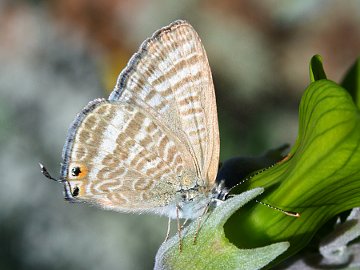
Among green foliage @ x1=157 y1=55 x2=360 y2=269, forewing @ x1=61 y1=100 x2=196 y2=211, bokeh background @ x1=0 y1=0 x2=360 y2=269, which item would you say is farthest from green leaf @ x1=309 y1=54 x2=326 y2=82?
bokeh background @ x1=0 y1=0 x2=360 y2=269

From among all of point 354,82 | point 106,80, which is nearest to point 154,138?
point 354,82

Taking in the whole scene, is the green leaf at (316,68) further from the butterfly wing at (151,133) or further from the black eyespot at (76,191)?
the black eyespot at (76,191)

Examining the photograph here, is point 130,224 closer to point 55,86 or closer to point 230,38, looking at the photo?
point 55,86

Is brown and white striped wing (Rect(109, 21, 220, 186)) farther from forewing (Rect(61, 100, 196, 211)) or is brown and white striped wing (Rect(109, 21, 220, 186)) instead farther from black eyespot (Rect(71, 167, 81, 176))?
black eyespot (Rect(71, 167, 81, 176))

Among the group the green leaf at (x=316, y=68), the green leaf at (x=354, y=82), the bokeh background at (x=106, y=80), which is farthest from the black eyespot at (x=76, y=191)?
the bokeh background at (x=106, y=80)

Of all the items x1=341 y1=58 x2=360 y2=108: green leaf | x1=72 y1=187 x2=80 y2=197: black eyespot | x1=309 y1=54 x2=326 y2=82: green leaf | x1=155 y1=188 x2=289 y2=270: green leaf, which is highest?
x1=309 y1=54 x2=326 y2=82: green leaf

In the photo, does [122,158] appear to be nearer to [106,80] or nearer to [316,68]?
[316,68]

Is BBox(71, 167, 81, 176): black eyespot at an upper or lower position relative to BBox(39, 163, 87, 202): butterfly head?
upper

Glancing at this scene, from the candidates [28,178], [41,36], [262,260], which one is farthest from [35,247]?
[262,260]
